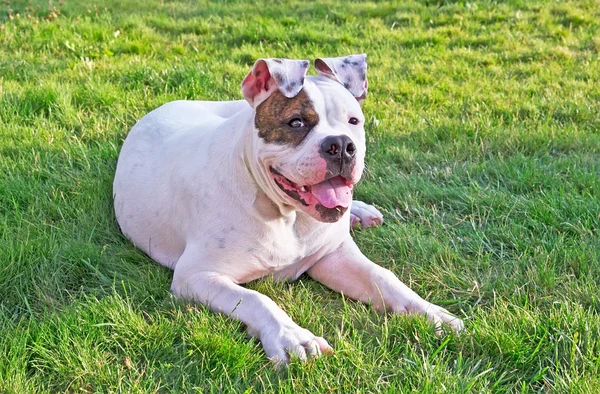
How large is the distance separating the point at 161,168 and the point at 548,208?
7.33 feet

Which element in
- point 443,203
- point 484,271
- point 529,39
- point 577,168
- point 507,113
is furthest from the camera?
point 529,39

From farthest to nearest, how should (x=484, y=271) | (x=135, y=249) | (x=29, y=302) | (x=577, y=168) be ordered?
(x=577, y=168) → (x=135, y=249) → (x=484, y=271) → (x=29, y=302)

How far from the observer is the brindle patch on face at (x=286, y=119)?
318cm

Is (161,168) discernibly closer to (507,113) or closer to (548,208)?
(548,208)

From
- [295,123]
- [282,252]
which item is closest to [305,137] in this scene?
[295,123]

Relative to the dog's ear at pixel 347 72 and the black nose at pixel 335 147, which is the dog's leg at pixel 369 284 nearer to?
the black nose at pixel 335 147

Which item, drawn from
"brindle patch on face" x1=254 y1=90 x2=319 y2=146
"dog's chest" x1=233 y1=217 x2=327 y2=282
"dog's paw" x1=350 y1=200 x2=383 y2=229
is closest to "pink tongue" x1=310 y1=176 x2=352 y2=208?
"brindle patch on face" x1=254 y1=90 x2=319 y2=146

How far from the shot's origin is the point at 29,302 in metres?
3.29

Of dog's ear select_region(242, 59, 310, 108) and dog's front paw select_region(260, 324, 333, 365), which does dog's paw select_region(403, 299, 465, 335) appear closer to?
dog's front paw select_region(260, 324, 333, 365)

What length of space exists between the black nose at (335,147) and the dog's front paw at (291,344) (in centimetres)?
75

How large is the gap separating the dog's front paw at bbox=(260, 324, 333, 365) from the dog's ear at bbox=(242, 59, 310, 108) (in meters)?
1.07

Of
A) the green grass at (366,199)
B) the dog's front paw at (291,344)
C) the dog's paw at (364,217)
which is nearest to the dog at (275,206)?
the dog's front paw at (291,344)

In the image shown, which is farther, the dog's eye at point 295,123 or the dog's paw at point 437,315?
the dog's eye at point 295,123

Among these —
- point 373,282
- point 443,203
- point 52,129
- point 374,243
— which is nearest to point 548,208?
point 443,203
